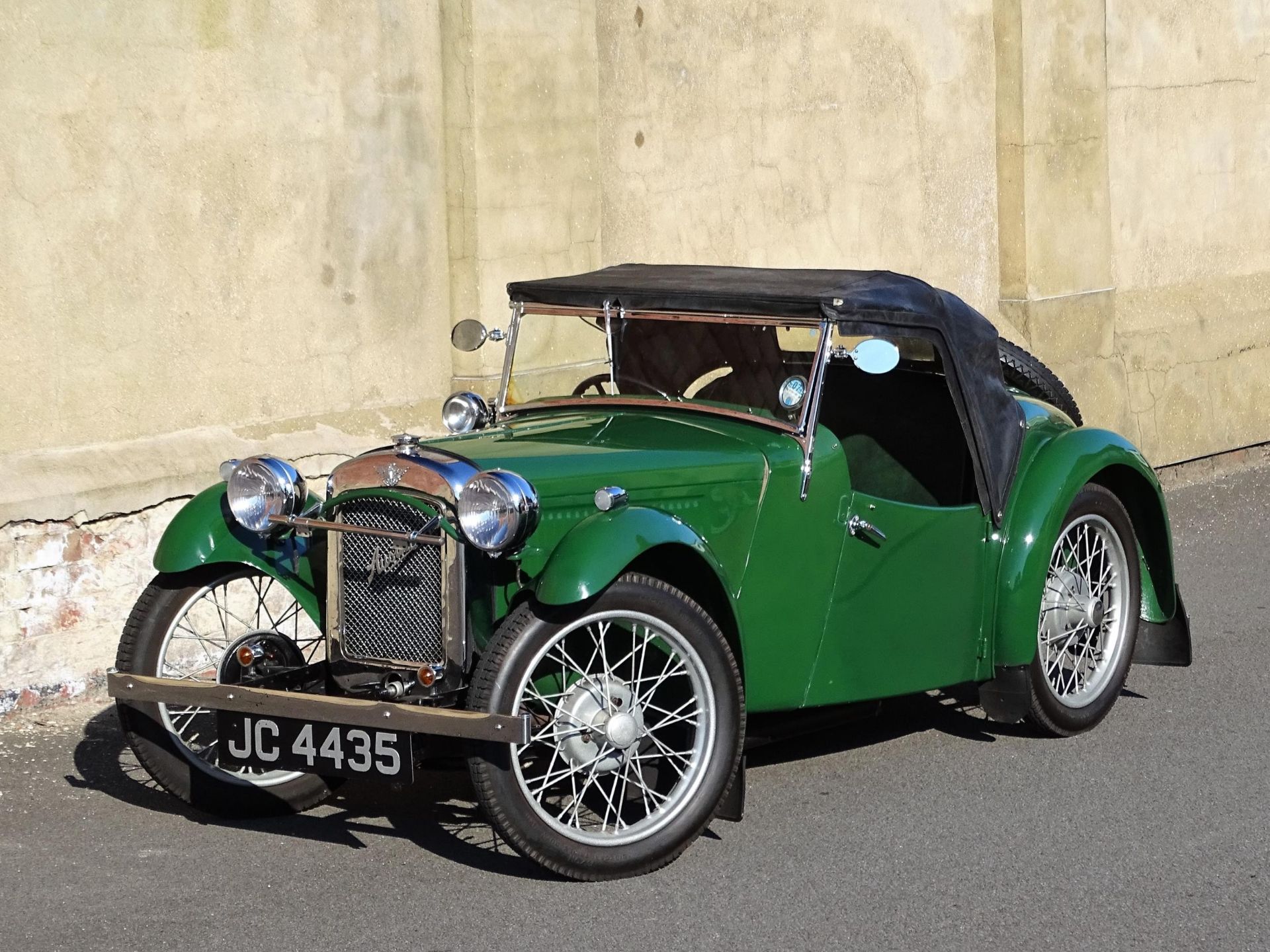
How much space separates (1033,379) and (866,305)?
1377 mm

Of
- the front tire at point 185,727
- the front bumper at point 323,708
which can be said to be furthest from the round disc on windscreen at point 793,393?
the front tire at point 185,727

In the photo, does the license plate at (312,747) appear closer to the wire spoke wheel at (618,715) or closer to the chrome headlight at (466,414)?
the wire spoke wheel at (618,715)

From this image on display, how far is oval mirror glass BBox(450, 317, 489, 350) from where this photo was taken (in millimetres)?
6012

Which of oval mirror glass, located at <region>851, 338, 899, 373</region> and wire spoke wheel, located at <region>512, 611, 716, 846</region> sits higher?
oval mirror glass, located at <region>851, 338, 899, 373</region>

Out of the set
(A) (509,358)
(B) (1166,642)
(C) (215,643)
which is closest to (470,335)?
(A) (509,358)

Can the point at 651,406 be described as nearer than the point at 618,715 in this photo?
No

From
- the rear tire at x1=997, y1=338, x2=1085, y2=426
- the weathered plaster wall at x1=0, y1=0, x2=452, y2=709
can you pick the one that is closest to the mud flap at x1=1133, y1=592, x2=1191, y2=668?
the rear tire at x1=997, y1=338, x2=1085, y2=426

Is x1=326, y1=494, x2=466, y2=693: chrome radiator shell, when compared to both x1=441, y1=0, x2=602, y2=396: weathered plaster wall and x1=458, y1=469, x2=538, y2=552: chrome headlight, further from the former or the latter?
x1=441, y1=0, x2=602, y2=396: weathered plaster wall

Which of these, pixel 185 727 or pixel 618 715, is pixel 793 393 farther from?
pixel 185 727

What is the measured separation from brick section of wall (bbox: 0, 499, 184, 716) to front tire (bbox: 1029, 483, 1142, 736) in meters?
3.24

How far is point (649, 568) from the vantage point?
A: 16.7 ft

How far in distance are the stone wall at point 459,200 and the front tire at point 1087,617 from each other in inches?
113

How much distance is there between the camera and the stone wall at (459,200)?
680 cm

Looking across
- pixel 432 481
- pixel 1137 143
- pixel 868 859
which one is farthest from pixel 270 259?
pixel 1137 143
